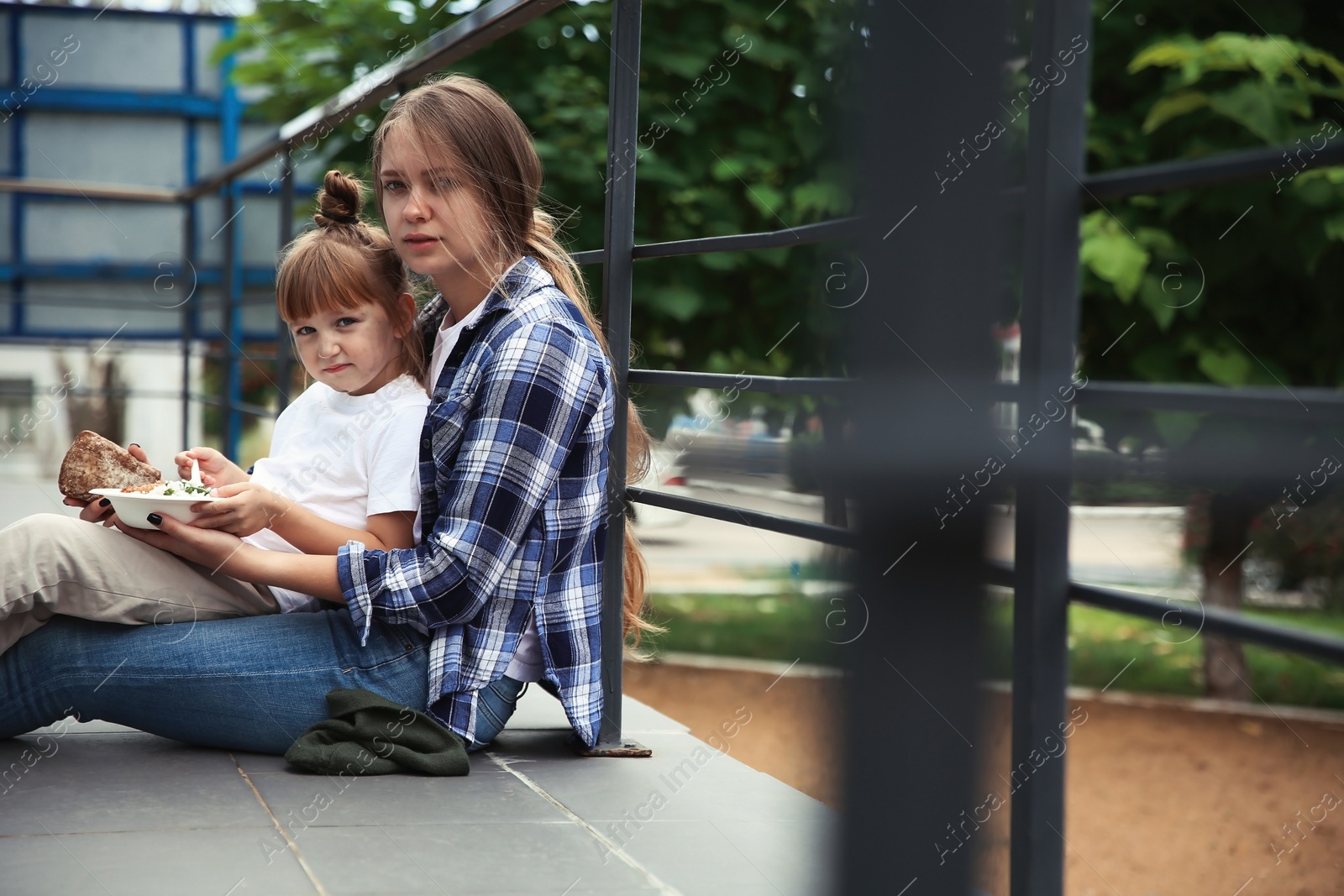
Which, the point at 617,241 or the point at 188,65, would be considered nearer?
the point at 617,241

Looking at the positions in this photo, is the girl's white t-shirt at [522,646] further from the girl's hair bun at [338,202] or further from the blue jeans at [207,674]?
the girl's hair bun at [338,202]

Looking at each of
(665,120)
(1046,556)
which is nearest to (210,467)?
(1046,556)

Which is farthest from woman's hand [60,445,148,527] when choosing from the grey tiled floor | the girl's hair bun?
the girl's hair bun

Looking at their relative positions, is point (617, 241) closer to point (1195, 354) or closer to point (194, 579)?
point (194, 579)

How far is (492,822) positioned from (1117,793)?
20.5ft

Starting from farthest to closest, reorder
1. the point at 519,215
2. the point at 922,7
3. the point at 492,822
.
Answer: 1. the point at 519,215
2. the point at 492,822
3. the point at 922,7

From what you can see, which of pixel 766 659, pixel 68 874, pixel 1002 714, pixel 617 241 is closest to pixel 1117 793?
pixel 766 659

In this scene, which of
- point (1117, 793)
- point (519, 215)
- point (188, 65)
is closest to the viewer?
point (519, 215)

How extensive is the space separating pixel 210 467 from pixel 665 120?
2.13m

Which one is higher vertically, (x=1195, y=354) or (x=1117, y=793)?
(x=1195, y=354)

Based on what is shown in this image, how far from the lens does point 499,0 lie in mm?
1924

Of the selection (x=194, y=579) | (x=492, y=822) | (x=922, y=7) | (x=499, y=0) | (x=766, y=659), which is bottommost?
(x=766, y=659)

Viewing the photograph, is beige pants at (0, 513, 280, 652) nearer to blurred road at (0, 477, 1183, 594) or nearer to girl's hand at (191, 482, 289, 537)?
girl's hand at (191, 482, 289, 537)

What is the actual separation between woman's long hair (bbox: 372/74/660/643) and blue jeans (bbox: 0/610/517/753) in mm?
403
